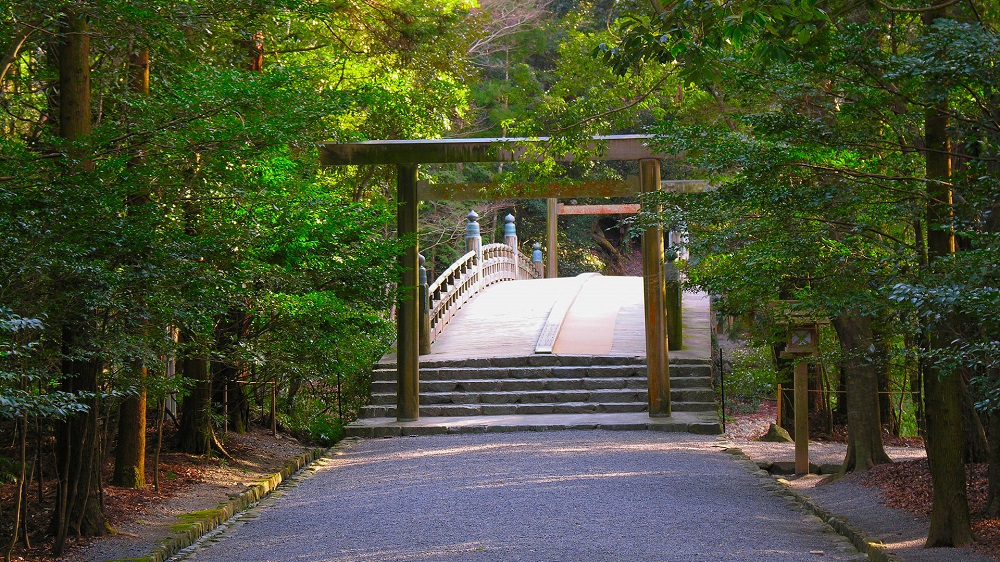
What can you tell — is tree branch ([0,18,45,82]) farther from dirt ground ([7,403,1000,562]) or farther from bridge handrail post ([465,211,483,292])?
bridge handrail post ([465,211,483,292])

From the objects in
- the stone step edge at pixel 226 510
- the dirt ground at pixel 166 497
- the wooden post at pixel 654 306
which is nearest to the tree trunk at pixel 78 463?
the dirt ground at pixel 166 497

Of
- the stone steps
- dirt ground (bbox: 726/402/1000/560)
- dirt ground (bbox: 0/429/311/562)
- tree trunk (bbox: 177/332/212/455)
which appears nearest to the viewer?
dirt ground (bbox: 0/429/311/562)

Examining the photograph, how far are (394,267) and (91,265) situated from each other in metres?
4.68

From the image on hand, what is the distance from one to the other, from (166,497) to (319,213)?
264 cm

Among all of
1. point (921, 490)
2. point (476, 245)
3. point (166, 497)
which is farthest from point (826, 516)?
point (476, 245)

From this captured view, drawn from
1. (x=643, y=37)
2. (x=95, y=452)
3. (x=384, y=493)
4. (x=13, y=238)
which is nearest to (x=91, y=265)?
(x=13, y=238)

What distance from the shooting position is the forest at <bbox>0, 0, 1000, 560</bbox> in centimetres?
471

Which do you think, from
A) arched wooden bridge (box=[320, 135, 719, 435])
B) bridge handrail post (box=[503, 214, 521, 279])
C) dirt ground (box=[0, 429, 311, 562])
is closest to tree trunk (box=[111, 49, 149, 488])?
dirt ground (box=[0, 429, 311, 562])

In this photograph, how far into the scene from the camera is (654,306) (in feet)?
36.8

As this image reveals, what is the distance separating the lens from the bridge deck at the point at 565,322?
14.0m

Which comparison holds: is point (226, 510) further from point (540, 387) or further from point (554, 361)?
point (554, 361)

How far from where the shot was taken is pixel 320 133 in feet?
28.9

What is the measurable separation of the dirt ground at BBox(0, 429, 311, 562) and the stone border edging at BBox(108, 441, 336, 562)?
0.27ft

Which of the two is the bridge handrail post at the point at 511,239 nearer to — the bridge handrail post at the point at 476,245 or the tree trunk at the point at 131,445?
the bridge handrail post at the point at 476,245
